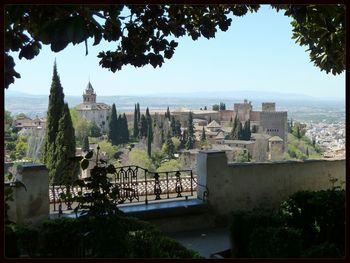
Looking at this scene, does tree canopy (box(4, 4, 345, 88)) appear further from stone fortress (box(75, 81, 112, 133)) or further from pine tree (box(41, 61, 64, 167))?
stone fortress (box(75, 81, 112, 133))

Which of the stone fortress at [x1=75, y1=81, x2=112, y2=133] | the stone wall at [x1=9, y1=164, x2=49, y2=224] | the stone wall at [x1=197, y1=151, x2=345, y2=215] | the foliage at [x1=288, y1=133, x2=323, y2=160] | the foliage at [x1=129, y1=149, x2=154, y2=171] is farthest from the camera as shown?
the foliage at [x1=129, y1=149, x2=154, y2=171]

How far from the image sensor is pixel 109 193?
10.9 feet

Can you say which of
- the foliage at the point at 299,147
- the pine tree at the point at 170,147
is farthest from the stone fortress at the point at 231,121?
the pine tree at the point at 170,147

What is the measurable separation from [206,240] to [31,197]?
2.37 metres

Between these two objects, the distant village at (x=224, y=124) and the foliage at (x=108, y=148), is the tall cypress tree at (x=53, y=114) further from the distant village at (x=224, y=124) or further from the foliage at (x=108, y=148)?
the distant village at (x=224, y=124)

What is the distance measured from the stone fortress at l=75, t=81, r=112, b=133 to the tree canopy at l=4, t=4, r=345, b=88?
21.3 metres

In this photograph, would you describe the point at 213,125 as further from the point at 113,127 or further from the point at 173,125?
the point at 113,127

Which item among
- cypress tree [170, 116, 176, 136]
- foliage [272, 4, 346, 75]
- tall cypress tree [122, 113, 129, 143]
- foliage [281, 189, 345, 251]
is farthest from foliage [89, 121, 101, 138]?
foliage [281, 189, 345, 251]

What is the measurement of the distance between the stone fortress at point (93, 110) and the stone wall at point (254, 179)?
62.4 ft

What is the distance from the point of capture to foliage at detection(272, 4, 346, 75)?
9.00 ft

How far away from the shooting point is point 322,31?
4.33 metres

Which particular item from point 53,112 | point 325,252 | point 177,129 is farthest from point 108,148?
point 325,252

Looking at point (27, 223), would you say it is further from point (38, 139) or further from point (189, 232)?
point (38, 139)

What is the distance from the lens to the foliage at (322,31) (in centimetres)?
274
